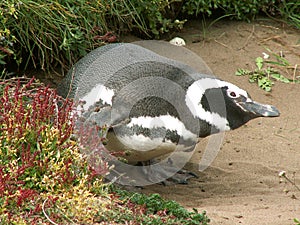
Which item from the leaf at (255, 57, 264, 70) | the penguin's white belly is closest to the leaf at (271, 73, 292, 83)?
the leaf at (255, 57, 264, 70)

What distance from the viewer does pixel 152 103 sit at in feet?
15.3

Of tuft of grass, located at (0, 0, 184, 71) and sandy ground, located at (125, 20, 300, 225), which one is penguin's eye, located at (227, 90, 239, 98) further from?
tuft of grass, located at (0, 0, 184, 71)

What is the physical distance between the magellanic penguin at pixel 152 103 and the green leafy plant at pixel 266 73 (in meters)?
1.52

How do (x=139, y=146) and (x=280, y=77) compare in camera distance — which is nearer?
(x=139, y=146)

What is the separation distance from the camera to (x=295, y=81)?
6.44 metres

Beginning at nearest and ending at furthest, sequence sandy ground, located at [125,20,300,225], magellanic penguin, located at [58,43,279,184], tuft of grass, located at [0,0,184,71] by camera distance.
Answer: sandy ground, located at [125,20,300,225] < magellanic penguin, located at [58,43,279,184] < tuft of grass, located at [0,0,184,71]

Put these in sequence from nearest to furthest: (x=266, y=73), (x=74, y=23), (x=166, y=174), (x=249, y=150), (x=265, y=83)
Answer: (x=166, y=174) → (x=249, y=150) → (x=74, y=23) → (x=265, y=83) → (x=266, y=73)

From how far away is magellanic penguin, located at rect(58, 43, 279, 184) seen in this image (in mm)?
4574

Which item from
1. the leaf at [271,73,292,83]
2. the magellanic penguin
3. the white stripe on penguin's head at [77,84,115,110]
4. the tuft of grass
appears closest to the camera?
the magellanic penguin

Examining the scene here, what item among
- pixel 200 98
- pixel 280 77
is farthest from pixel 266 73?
pixel 200 98

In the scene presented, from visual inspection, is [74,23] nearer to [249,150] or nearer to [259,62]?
[249,150]

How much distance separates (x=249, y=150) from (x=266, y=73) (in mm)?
1188

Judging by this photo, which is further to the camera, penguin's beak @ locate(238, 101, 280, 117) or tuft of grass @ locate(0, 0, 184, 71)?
tuft of grass @ locate(0, 0, 184, 71)

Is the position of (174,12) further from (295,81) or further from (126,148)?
(126,148)
